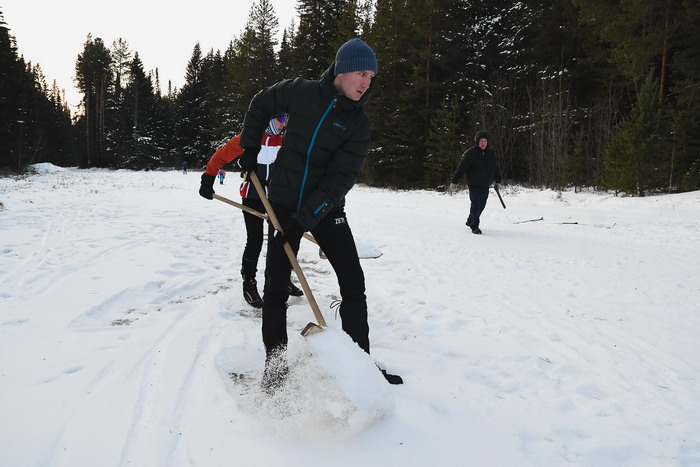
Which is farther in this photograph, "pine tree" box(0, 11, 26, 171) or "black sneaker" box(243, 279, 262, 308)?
"pine tree" box(0, 11, 26, 171)

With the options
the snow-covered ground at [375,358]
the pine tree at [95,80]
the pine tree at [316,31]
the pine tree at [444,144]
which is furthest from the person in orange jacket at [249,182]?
the pine tree at [95,80]

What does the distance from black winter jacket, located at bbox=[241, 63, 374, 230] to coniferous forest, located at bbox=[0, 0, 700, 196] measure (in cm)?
1455

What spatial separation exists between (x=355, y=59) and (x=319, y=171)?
0.63 meters

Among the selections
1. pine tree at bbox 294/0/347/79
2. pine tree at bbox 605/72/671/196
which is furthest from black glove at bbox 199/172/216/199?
pine tree at bbox 294/0/347/79

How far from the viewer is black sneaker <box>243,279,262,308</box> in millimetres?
3766

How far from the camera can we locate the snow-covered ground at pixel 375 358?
193 centimetres

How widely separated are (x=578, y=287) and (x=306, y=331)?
3.84m

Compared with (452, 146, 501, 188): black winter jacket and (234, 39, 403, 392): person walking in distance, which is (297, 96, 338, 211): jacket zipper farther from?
(452, 146, 501, 188): black winter jacket

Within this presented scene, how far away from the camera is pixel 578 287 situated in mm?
4680

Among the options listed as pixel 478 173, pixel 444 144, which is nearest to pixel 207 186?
pixel 478 173

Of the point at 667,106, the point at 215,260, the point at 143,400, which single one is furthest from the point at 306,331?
the point at 667,106

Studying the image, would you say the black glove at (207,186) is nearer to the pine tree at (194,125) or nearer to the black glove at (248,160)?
the black glove at (248,160)

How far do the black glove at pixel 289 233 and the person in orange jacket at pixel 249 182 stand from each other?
1.01m

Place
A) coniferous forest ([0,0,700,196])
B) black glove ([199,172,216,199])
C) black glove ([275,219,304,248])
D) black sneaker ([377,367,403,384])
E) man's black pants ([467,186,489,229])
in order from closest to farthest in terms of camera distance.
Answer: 1. black glove ([275,219,304,248])
2. black sneaker ([377,367,403,384])
3. black glove ([199,172,216,199])
4. man's black pants ([467,186,489,229])
5. coniferous forest ([0,0,700,196])
